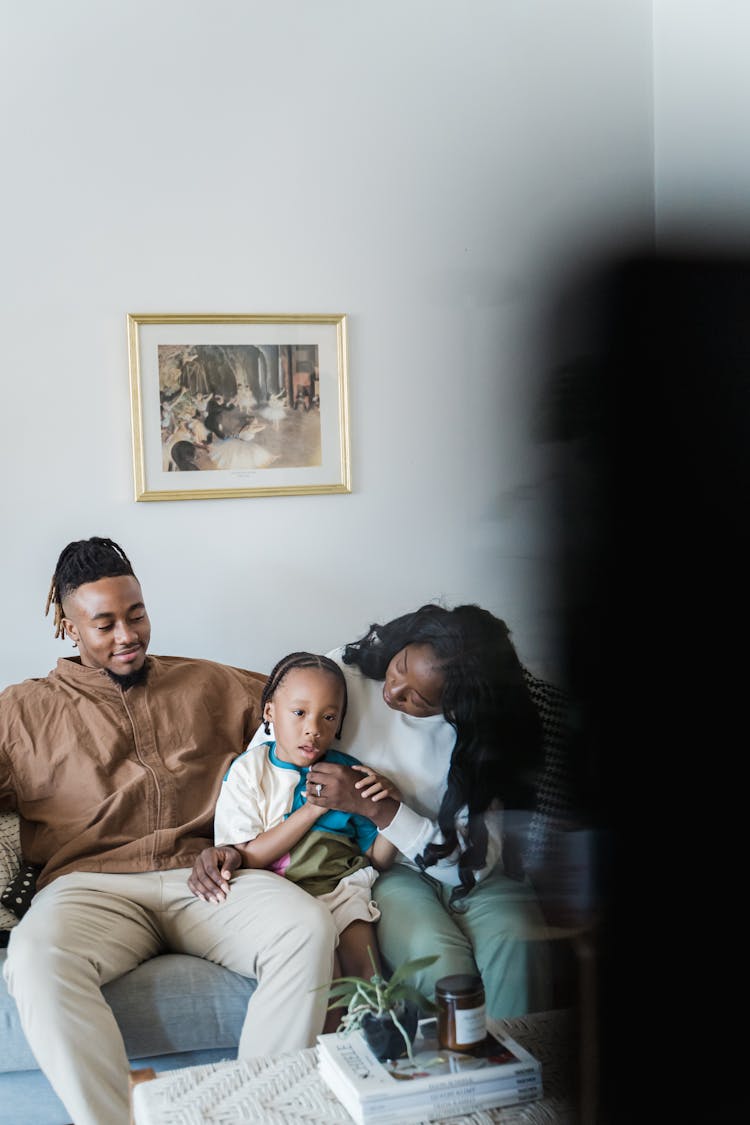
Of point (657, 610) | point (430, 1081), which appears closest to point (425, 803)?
point (430, 1081)

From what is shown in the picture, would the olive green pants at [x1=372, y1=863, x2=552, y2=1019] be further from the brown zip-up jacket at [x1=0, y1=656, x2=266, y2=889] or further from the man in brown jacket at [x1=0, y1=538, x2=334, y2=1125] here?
the brown zip-up jacket at [x1=0, y1=656, x2=266, y2=889]

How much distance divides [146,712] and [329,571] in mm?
767

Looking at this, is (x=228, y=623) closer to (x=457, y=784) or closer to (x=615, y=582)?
(x=457, y=784)

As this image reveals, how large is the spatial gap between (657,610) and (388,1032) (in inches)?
51.9

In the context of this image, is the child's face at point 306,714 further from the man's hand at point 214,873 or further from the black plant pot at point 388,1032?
the black plant pot at point 388,1032

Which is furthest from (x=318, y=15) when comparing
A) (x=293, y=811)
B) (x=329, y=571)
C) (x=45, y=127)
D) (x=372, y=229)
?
(x=293, y=811)

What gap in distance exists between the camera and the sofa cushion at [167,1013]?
1.71 meters

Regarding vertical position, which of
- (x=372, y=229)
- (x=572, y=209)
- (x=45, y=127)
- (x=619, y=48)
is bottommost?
(x=572, y=209)

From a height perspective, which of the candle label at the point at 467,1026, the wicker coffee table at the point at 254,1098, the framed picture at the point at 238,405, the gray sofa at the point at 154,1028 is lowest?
the gray sofa at the point at 154,1028

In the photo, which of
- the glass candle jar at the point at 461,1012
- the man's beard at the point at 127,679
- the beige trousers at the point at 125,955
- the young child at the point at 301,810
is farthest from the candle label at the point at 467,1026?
the man's beard at the point at 127,679

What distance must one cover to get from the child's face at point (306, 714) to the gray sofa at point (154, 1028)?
0.38m

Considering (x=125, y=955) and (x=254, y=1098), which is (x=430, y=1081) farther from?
(x=125, y=955)

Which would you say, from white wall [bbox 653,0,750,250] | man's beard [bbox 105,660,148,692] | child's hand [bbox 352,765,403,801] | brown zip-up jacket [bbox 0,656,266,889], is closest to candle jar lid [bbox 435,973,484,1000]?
child's hand [bbox 352,765,403,801]

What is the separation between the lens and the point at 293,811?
1.92 meters
